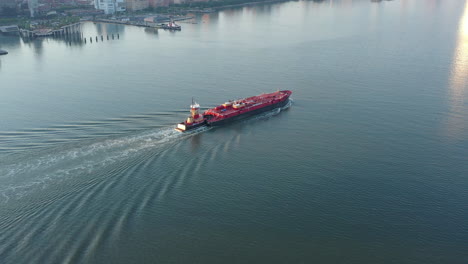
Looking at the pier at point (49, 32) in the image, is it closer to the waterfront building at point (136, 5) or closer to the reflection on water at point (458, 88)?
the waterfront building at point (136, 5)

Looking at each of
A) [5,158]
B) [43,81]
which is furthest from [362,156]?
[43,81]

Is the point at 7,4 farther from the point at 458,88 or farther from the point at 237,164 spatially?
the point at 458,88

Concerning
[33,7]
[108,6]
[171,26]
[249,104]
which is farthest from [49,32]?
[249,104]

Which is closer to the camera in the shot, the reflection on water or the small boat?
the reflection on water

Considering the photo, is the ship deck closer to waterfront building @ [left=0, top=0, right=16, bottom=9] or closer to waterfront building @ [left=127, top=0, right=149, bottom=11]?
waterfront building @ [left=0, top=0, right=16, bottom=9]

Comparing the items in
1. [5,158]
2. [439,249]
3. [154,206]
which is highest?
[5,158]

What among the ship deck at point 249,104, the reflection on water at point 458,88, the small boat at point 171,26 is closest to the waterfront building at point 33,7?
the small boat at point 171,26

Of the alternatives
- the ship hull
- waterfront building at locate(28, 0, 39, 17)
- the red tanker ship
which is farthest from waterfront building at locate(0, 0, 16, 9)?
the ship hull

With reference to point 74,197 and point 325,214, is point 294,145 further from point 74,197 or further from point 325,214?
point 74,197
